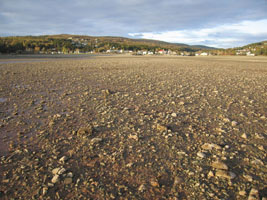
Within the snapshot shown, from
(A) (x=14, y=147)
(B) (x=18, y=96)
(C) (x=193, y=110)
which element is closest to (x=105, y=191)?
(A) (x=14, y=147)

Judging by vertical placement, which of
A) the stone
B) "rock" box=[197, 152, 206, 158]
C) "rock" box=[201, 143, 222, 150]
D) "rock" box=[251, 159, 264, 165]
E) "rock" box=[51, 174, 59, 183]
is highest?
"rock" box=[201, 143, 222, 150]

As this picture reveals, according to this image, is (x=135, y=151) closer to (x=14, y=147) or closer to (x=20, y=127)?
(x=14, y=147)

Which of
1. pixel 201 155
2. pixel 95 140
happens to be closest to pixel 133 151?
pixel 95 140

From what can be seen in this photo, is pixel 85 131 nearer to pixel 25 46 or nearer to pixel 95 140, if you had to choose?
pixel 95 140

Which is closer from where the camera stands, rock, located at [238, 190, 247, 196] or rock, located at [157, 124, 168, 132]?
rock, located at [238, 190, 247, 196]

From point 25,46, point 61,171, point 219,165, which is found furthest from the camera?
point 25,46

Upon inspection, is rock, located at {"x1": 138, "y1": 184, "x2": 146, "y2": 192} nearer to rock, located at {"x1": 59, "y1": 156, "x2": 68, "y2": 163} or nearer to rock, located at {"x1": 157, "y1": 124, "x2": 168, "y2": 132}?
rock, located at {"x1": 59, "y1": 156, "x2": 68, "y2": 163}

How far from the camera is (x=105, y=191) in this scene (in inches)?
112

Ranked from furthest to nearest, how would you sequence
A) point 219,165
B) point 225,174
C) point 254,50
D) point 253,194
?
point 254,50
point 219,165
point 225,174
point 253,194

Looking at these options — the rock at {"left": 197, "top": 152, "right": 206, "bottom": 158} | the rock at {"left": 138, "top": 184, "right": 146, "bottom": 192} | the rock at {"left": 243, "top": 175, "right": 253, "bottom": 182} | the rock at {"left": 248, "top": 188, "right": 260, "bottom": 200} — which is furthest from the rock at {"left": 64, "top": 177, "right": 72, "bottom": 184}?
the rock at {"left": 243, "top": 175, "right": 253, "bottom": 182}

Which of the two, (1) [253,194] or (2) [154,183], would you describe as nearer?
(1) [253,194]

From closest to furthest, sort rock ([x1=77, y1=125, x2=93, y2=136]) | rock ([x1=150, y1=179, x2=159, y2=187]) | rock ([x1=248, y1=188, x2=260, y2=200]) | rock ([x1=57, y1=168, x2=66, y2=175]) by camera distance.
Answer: rock ([x1=248, y1=188, x2=260, y2=200]), rock ([x1=150, y1=179, x2=159, y2=187]), rock ([x1=57, y1=168, x2=66, y2=175]), rock ([x1=77, y1=125, x2=93, y2=136])

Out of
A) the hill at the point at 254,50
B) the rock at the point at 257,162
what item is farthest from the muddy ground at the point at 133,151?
the hill at the point at 254,50

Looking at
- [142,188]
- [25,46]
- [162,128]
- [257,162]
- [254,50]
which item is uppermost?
[25,46]
